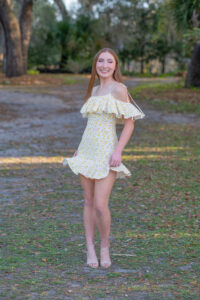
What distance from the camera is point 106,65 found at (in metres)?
4.16

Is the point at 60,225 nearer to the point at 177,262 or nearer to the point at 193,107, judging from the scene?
the point at 177,262

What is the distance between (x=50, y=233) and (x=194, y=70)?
17.4 metres

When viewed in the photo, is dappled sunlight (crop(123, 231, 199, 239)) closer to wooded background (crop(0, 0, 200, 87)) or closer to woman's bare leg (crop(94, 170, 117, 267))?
woman's bare leg (crop(94, 170, 117, 267))

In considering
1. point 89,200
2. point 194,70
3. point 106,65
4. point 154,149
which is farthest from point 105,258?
point 194,70

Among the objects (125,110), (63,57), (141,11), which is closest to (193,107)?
(125,110)

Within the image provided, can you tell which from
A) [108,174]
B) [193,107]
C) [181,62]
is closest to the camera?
[108,174]

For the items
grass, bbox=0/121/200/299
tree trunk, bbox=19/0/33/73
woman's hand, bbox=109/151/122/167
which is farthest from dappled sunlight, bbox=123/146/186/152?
tree trunk, bbox=19/0/33/73

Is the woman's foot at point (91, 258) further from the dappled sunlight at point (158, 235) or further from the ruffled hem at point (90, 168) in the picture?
the dappled sunlight at point (158, 235)

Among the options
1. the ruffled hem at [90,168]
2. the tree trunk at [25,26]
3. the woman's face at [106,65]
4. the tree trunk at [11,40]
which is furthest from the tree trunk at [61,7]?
the ruffled hem at [90,168]

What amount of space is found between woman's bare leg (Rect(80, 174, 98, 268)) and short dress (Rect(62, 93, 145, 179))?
138 millimetres

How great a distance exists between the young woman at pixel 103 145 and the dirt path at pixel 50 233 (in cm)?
32

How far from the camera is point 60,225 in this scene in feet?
18.2

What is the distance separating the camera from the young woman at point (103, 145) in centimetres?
402

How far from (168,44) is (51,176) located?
33524mm
